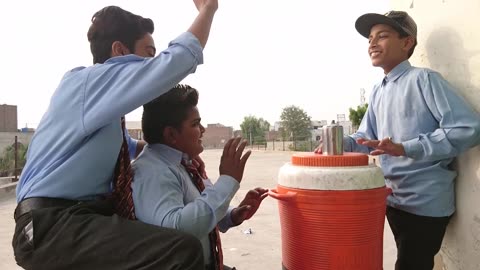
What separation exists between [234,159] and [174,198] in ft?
0.76

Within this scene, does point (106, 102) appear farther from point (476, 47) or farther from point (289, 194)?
point (476, 47)

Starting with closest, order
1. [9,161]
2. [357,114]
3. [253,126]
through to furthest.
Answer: [9,161] < [357,114] < [253,126]

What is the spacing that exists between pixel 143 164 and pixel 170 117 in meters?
0.19

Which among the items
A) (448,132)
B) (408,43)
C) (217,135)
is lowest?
(448,132)

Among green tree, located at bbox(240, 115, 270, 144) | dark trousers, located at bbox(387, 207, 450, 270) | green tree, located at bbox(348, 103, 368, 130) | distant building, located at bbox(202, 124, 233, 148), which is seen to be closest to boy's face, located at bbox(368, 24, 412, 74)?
dark trousers, located at bbox(387, 207, 450, 270)

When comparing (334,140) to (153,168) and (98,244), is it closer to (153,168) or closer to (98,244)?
(153,168)

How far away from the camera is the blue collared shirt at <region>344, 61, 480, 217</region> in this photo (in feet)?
4.66

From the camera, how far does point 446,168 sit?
5.27 ft

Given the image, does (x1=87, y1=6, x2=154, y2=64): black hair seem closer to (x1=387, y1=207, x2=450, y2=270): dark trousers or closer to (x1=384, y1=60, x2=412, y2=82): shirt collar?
(x1=384, y1=60, x2=412, y2=82): shirt collar

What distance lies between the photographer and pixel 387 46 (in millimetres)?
1653

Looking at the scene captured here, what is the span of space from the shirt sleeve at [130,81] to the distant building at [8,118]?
28.4 m

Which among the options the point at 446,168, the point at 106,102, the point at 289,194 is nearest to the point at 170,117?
the point at 106,102

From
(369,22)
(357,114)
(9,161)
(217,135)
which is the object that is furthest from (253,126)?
(369,22)

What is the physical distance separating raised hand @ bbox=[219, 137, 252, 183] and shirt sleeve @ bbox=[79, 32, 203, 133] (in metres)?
0.28
